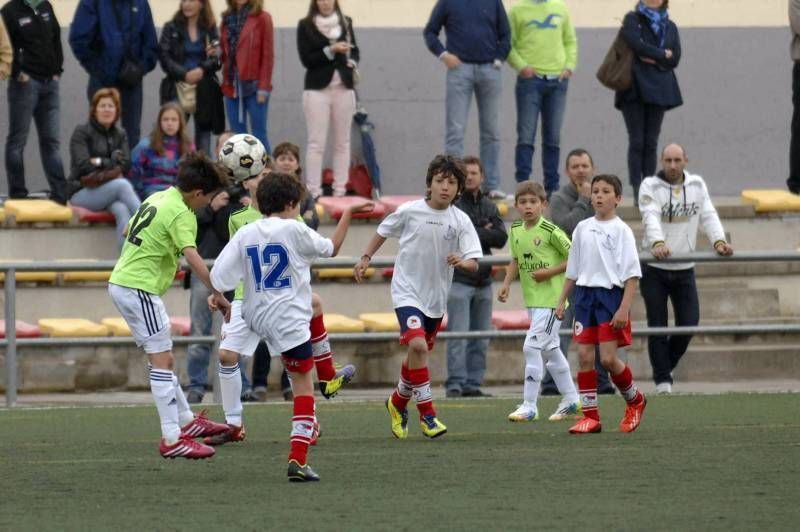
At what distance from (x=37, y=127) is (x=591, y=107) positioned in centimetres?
643

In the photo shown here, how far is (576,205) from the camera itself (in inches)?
553

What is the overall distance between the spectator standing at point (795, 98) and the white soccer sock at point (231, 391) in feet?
28.5

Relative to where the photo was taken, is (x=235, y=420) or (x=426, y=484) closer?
(x=426, y=484)

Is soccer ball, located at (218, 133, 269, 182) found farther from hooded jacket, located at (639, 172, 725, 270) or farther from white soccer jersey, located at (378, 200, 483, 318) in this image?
hooded jacket, located at (639, 172, 725, 270)

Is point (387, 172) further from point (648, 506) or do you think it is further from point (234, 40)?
point (648, 506)

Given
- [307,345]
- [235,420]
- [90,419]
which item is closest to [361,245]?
[90,419]

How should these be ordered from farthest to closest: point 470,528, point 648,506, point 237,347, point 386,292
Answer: point 386,292 → point 237,347 → point 648,506 → point 470,528

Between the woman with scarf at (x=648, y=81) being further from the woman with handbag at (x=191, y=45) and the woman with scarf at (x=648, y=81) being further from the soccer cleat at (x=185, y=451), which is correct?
the soccer cleat at (x=185, y=451)

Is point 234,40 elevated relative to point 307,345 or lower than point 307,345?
elevated

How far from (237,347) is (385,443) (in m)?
1.03

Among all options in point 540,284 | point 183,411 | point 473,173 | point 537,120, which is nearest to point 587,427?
point 540,284

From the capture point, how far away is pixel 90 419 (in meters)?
12.2

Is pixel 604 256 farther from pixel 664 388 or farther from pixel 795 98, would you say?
pixel 795 98

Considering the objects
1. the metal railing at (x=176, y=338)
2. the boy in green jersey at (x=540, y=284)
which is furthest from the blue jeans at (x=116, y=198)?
the boy in green jersey at (x=540, y=284)
